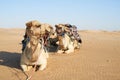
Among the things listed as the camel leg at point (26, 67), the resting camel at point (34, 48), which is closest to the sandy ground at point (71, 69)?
the camel leg at point (26, 67)

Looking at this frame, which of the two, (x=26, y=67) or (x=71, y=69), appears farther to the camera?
(x=71, y=69)

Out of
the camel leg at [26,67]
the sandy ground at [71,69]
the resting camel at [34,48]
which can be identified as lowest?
the sandy ground at [71,69]

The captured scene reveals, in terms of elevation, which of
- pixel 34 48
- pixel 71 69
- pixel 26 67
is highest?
pixel 34 48

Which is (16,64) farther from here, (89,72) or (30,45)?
(89,72)

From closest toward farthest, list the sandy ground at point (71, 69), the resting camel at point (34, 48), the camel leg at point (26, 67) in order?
the sandy ground at point (71, 69) < the resting camel at point (34, 48) < the camel leg at point (26, 67)

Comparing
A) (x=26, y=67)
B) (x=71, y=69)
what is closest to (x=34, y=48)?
(x=26, y=67)

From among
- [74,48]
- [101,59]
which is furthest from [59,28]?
[101,59]

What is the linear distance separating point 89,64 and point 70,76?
7.34 ft

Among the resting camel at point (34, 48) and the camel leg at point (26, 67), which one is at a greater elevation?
the resting camel at point (34, 48)

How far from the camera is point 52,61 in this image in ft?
41.8

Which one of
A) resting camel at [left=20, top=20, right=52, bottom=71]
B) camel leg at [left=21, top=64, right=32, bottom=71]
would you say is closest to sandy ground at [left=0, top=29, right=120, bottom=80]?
camel leg at [left=21, top=64, right=32, bottom=71]

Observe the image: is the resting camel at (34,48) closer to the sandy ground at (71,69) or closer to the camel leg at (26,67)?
the camel leg at (26,67)

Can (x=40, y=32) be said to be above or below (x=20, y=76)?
above

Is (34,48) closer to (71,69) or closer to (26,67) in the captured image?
(26,67)
